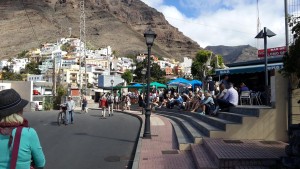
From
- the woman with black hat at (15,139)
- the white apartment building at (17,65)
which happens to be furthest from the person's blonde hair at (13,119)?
the white apartment building at (17,65)

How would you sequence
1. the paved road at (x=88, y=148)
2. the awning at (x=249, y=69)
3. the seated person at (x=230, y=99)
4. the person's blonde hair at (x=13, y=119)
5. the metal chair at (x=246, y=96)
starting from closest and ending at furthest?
the person's blonde hair at (x=13, y=119)
the paved road at (x=88, y=148)
the seated person at (x=230, y=99)
the metal chair at (x=246, y=96)
the awning at (x=249, y=69)

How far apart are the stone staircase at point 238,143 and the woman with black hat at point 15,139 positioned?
4372 millimetres

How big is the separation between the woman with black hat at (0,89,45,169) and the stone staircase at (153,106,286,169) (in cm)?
437

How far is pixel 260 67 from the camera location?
17.4m

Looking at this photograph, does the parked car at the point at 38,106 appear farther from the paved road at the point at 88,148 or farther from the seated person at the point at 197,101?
the seated person at the point at 197,101

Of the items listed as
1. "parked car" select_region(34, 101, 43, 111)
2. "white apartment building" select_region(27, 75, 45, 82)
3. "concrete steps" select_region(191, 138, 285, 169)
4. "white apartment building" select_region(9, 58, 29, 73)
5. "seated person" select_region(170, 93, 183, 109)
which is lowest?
"parked car" select_region(34, 101, 43, 111)

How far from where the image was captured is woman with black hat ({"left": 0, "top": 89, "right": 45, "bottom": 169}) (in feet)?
10.0

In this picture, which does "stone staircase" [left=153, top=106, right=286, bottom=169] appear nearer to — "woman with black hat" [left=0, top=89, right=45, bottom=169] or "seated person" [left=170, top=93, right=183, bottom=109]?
"woman with black hat" [left=0, top=89, right=45, bottom=169]

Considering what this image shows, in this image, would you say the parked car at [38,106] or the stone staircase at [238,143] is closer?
the stone staircase at [238,143]

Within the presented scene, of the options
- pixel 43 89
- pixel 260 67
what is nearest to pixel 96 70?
pixel 43 89

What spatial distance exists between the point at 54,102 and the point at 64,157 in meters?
38.3

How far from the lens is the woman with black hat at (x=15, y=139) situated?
306 centimetres

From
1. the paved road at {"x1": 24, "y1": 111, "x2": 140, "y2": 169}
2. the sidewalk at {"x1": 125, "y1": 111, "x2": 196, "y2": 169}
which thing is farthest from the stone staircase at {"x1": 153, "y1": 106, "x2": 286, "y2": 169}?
the paved road at {"x1": 24, "y1": 111, "x2": 140, "y2": 169}

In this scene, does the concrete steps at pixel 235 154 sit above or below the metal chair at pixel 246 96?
below
